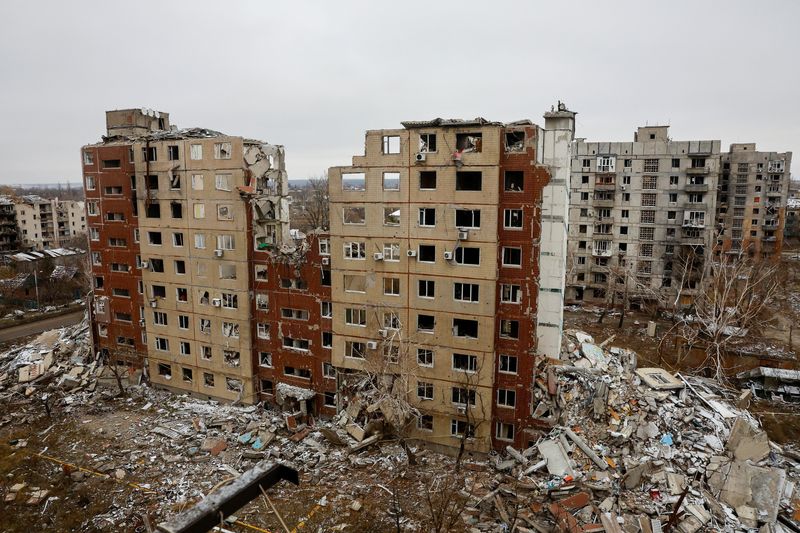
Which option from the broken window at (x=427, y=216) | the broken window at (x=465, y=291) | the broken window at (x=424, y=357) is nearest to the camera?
the broken window at (x=465, y=291)

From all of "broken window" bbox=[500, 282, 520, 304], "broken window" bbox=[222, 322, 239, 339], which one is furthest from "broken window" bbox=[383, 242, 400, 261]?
"broken window" bbox=[222, 322, 239, 339]

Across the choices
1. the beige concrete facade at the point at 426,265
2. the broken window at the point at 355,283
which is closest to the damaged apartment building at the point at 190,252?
the broken window at the point at 355,283

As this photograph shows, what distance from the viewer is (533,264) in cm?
2703

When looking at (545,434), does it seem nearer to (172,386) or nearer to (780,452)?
(780,452)

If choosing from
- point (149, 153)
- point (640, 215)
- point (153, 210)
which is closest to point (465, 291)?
point (153, 210)

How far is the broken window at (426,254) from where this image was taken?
2902 cm

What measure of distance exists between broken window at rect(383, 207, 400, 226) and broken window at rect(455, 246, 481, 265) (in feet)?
13.1

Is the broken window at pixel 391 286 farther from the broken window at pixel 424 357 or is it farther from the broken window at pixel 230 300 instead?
the broken window at pixel 230 300

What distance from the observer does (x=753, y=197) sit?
75.3m

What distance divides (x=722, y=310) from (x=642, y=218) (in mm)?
25165

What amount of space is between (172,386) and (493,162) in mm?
28977

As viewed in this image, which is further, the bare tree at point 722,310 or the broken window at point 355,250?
the bare tree at point 722,310

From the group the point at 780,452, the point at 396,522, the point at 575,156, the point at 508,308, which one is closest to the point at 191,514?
the point at 396,522

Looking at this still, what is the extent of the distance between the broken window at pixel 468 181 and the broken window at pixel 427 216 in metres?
1.97
